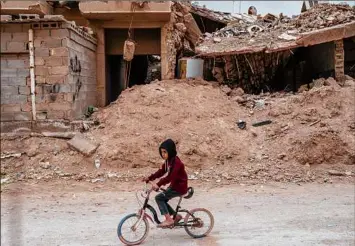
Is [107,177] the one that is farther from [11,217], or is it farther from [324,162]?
[324,162]

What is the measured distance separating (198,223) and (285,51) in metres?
9.27

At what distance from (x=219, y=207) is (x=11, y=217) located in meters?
3.48

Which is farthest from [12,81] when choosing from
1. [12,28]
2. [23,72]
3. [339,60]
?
[339,60]

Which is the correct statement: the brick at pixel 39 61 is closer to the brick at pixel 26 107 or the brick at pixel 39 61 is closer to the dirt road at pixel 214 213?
the brick at pixel 26 107

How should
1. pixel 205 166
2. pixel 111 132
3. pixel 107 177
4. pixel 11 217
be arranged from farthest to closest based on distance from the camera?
pixel 111 132 < pixel 205 166 < pixel 107 177 < pixel 11 217

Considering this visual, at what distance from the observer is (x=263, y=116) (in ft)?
38.5

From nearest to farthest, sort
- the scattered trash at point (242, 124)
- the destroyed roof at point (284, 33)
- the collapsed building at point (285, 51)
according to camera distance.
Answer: the scattered trash at point (242, 124) < the destroyed roof at point (284, 33) < the collapsed building at point (285, 51)

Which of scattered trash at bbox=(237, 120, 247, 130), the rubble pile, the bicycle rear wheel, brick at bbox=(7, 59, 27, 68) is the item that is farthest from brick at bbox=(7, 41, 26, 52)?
the bicycle rear wheel

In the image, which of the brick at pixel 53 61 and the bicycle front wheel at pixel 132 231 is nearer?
the bicycle front wheel at pixel 132 231

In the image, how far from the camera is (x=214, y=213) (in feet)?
22.5

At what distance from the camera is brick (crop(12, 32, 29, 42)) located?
10.2 meters

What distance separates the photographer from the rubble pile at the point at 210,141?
951 centimetres

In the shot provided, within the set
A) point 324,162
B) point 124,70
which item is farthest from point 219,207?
point 124,70

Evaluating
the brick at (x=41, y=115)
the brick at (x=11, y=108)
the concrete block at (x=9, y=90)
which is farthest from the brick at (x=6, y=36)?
the brick at (x=41, y=115)
